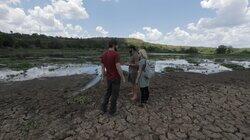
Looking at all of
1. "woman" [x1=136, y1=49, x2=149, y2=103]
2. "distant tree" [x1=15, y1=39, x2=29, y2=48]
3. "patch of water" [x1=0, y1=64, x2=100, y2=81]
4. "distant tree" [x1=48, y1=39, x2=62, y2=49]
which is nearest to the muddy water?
"patch of water" [x1=0, y1=64, x2=100, y2=81]

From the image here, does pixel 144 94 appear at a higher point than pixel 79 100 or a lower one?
higher

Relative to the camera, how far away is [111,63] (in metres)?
9.41

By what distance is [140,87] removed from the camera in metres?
10.8

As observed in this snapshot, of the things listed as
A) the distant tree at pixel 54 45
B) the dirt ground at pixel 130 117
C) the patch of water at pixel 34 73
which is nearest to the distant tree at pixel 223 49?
the distant tree at pixel 54 45

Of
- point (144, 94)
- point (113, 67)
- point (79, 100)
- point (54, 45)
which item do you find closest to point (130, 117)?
point (144, 94)

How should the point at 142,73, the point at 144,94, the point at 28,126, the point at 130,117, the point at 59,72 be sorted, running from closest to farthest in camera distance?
the point at 28,126 < the point at 130,117 < the point at 142,73 < the point at 144,94 < the point at 59,72

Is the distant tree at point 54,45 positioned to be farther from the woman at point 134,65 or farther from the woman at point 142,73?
the woman at point 142,73

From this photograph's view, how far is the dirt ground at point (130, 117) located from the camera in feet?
29.4

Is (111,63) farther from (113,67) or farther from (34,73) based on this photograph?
(34,73)

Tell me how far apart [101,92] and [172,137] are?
17.2 feet

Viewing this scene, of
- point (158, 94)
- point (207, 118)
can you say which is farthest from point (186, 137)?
point (158, 94)

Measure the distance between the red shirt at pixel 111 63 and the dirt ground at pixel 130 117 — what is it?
137 centimetres

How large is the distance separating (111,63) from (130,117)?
1.86 meters

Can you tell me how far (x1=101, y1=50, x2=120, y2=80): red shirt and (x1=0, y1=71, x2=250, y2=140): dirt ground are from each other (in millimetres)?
1365
